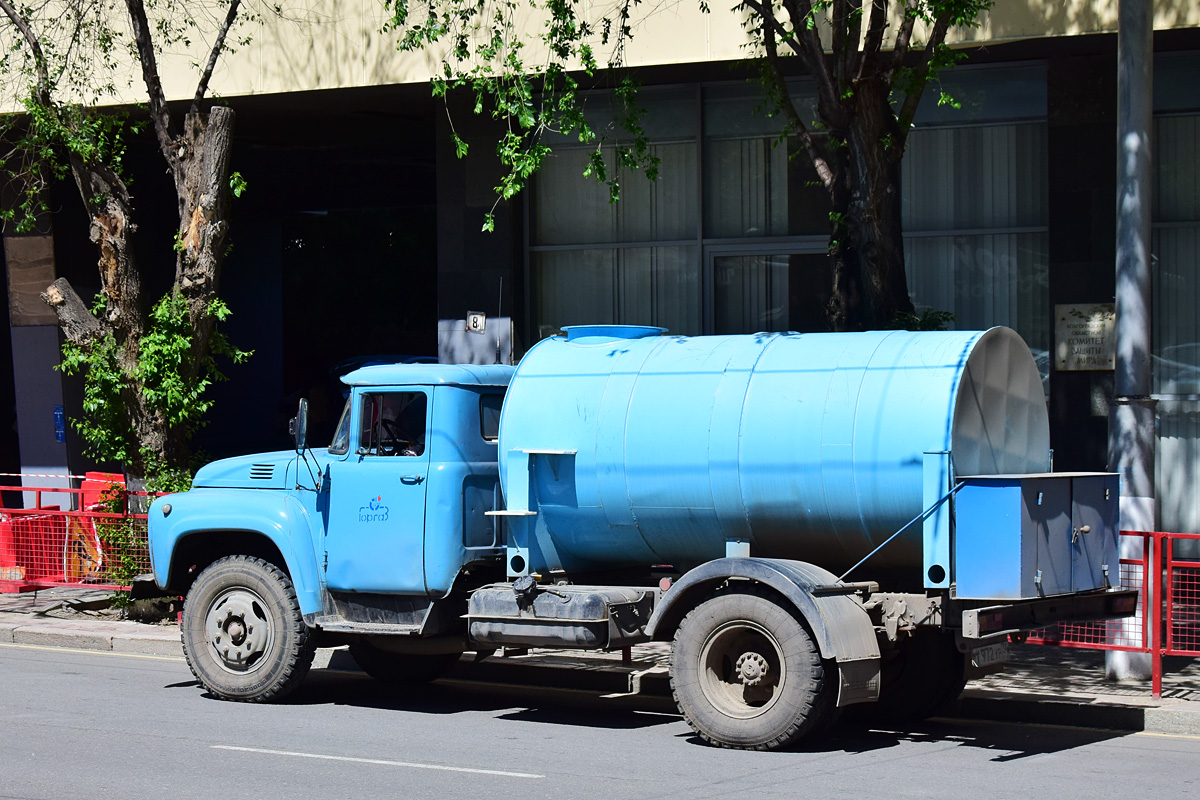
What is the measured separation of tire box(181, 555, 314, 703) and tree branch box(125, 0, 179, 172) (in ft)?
18.0

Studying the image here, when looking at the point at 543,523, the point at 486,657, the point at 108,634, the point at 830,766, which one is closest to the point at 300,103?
the point at 108,634

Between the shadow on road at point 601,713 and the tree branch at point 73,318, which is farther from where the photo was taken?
the tree branch at point 73,318

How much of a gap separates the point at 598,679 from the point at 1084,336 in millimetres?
6729

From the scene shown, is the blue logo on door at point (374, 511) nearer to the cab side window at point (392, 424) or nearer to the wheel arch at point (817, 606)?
the cab side window at point (392, 424)

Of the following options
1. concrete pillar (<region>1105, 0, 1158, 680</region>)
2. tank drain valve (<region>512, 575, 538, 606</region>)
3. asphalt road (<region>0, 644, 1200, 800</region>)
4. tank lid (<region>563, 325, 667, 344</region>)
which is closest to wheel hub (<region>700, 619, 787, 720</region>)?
asphalt road (<region>0, 644, 1200, 800</region>)

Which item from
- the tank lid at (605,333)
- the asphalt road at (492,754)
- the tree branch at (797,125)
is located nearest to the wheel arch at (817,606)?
the asphalt road at (492,754)

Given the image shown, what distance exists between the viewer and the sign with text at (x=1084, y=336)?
14375 millimetres

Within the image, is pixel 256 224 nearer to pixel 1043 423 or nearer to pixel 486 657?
pixel 486 657

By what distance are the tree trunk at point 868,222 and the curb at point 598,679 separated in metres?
3.28

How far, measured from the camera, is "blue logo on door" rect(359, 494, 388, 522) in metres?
9.75

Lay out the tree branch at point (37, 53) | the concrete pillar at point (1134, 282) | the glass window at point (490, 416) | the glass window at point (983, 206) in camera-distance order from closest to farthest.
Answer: the glass window at point (490, 416)
the concrete pillar at point (1134, 282)
the tree branch at point (37, 53)
the glass window at point (983, 206)

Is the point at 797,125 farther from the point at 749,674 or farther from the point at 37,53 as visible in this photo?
the point at 37,53

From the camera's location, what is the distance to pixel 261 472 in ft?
34.3

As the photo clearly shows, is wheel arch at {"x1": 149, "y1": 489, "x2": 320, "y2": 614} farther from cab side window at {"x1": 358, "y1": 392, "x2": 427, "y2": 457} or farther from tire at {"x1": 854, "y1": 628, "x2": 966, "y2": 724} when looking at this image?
tire at {"x1": 854, "y1": 628, "x2": 966, "y2": 724}
